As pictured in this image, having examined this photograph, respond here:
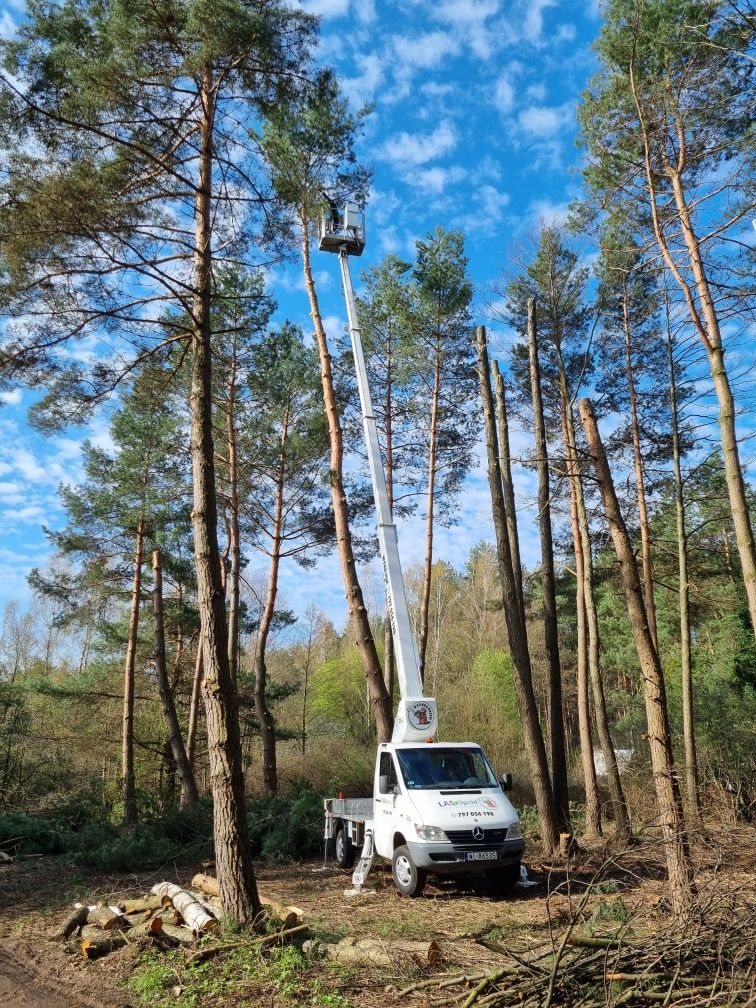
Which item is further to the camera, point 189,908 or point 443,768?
point 443,768

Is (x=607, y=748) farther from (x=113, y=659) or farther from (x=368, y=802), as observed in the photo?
(x=113, y=659)

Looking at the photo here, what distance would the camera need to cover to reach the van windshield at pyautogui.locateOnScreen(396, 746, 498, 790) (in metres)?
9.28

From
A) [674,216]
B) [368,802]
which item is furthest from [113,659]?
[674,216]

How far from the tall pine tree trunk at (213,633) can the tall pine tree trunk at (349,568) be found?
4.51m

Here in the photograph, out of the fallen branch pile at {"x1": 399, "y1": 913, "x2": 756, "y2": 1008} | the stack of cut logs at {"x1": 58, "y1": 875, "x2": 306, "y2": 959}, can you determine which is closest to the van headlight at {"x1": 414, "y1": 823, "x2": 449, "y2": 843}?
the stack of cut logs at {"x1": 58, "y1": 875, "x2": 306, "y2": 959}

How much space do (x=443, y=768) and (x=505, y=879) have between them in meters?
1.49

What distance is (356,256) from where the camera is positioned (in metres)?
13.1

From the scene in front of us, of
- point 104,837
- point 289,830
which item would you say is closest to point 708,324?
point 289,830

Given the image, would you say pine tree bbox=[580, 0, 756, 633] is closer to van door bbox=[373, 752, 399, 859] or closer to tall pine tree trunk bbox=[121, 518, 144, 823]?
van door bbox=[373, 752, 399, 859]

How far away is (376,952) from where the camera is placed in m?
5.66

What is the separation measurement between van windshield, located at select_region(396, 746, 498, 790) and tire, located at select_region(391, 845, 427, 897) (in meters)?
0.80

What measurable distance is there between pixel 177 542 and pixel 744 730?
14262 millimetres

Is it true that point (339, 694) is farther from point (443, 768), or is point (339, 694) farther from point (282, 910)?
point (282, 910)

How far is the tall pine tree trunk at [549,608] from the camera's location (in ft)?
41.3
